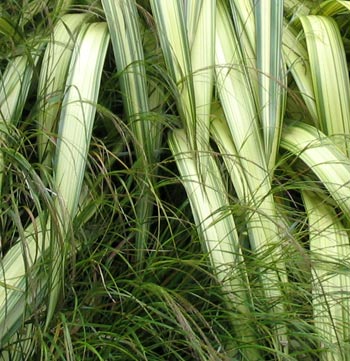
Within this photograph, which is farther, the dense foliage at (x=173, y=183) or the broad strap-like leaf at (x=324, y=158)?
the broad strap-like leaf at (x=324, y=158)

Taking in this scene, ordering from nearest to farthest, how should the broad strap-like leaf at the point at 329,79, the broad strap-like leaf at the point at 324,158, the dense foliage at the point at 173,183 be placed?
the dense foliage at the point at 173,183
the broad strap-like leaf at the point at 324,158
the broad strap-like leaf at the point at 329,79

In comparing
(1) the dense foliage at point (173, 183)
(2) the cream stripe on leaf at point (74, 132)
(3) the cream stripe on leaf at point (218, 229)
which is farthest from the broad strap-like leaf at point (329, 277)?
(2) the cream stripe on leaf at point (74, 132)

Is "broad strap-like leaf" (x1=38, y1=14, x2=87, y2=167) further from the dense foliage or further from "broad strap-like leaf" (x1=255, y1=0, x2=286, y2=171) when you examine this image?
"broad strap-like leaf" (x1=255, y1=0, x2=286, y2=171)

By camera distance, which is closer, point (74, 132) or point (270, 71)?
point (74, 132)

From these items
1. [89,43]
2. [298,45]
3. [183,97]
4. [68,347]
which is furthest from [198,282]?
[298,45]

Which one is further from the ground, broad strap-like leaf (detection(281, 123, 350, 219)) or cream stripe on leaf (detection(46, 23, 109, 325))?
cream stripe on leaf (detection(46, 23, 109, 325))

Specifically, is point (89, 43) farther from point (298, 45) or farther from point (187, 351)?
point (187, 351)

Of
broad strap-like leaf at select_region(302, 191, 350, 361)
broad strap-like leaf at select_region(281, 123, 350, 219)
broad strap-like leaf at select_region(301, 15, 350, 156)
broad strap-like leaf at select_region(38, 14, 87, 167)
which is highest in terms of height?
broad strap-like leaf at select_region(38, 14, 87, 167)

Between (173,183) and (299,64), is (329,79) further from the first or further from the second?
(173,183)

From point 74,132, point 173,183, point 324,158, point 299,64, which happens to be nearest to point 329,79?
point 299,64

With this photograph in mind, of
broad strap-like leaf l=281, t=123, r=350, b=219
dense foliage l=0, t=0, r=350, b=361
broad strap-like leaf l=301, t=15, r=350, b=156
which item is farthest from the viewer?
broad strap-like leaf l=301, t=15, r=350, b=156

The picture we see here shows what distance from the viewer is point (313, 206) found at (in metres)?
1.52

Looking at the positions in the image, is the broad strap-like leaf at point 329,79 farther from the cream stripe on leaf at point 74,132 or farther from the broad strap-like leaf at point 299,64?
the cream stripe on leaf at point 74,132

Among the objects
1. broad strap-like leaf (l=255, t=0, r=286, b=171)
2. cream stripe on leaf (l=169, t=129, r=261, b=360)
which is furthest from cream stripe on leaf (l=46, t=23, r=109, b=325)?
broad strap-like leaf (l=255, t=0, r=286, b=171)
